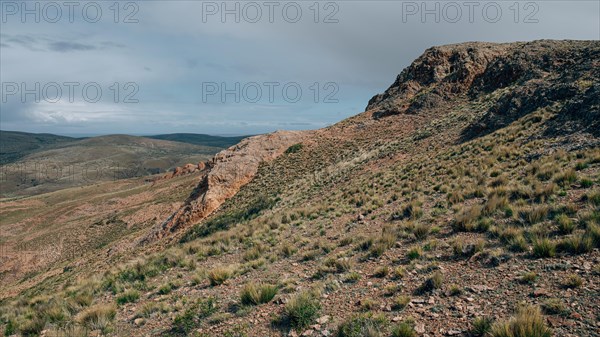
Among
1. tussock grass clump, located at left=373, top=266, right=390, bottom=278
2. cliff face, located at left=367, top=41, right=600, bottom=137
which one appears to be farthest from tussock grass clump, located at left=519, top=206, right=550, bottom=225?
cliff face, located at left=367, top=41, right=600, bottom=137

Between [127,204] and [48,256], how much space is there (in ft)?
61.4

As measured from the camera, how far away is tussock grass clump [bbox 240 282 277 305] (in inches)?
312

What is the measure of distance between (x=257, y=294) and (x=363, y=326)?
9.71 ft

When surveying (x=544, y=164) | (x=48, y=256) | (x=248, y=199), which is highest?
(x=544, y=164)

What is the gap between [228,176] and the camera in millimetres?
32531

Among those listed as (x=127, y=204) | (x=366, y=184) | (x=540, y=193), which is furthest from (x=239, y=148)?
(x=540, y=193)

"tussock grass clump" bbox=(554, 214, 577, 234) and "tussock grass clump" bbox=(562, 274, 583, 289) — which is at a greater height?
"tussock grass clump" bbox=(554, 214, 577, 234)

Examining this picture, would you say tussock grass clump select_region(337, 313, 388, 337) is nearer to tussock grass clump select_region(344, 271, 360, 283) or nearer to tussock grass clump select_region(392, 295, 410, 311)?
tussock grass clump select_region(392, 295, 410, 311)

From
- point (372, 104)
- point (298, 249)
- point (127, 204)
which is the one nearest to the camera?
point (298, 249)

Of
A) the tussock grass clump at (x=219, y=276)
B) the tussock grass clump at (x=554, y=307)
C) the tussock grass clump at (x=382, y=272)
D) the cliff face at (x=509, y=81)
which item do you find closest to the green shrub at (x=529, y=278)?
the tussock grass clump at (x=554, y=307)

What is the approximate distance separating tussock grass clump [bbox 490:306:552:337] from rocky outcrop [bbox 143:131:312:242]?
84.0 ft

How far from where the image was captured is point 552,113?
18.2 m

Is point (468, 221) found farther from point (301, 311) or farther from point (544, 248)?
point (301, 311)

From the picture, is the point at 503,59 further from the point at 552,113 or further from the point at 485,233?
the point at 485,233
